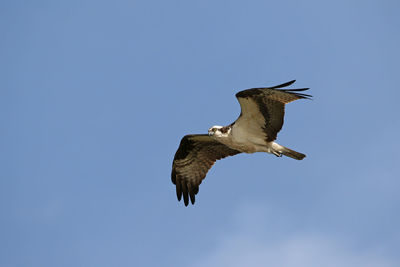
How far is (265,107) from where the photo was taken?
12.3m

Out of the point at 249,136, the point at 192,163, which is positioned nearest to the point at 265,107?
the point at 249,136

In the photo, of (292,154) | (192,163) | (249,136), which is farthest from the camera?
(192,163)

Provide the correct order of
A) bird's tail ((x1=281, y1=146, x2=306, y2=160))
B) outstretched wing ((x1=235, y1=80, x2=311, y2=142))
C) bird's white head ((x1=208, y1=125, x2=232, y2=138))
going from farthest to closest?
bird's white head ((x1=208, y1=125, x2=232, y2=138)) → bird's tail ((x1=281, y1=146, x2=306, y2=160)) → outstretched wing ((x1=235, y1=80, x2=311, y2=142))

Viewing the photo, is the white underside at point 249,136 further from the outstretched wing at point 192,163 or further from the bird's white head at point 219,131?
the outstretched wing at point 192,163

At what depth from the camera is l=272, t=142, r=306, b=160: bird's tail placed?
1266 centimetres

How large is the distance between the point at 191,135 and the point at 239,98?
2199 millimetres

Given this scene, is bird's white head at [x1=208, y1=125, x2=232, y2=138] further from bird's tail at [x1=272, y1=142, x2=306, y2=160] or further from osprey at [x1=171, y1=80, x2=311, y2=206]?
bird's tail at [x1=272, y1=142, x2=306, y2=160]

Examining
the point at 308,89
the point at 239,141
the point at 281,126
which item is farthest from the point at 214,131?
the point at 308,89

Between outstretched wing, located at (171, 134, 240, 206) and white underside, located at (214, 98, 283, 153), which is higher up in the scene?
outstretched wing, located at (171, 134, 240, 206)

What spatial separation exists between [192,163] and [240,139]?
81.4 inches

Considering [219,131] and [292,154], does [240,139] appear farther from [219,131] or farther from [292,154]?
[292,154]

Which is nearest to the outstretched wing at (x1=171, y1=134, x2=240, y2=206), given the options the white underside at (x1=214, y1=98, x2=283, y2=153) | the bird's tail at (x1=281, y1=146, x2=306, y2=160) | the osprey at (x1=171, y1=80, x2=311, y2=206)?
the osprey at (x1=171, y1=80, x2=311, y2=206)

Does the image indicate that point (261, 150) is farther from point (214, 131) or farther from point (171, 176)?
point (171, 176)

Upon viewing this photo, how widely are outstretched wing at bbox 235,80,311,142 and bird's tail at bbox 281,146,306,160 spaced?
13.3 inches
